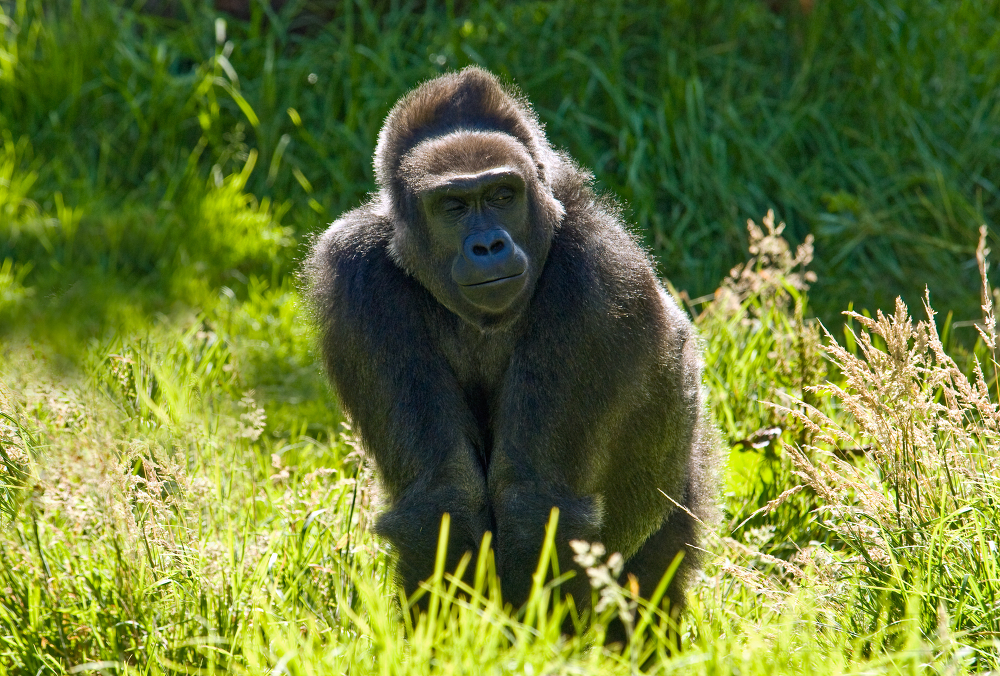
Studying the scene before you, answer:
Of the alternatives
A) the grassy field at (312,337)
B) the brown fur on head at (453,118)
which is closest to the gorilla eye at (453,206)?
the brown fur on head at (453,118)

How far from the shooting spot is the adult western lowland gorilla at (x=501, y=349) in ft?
11.1

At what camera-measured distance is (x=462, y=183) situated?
3.47 m

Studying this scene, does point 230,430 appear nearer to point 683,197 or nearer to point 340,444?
point 340,444

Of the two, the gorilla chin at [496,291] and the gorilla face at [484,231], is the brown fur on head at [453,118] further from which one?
the gorilla chin at [496,291]

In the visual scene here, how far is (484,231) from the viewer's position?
11.4 feet

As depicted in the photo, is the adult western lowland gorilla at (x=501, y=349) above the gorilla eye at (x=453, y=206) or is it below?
below

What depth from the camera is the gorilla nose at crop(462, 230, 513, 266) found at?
134 inches

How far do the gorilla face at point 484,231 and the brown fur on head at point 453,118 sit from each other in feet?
0.71

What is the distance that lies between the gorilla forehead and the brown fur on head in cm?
8

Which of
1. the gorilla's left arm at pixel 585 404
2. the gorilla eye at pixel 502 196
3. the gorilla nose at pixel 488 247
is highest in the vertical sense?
the gorilla eye at pixel 502 196

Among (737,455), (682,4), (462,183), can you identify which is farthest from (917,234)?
(462,183)

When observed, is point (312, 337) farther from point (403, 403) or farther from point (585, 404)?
point (585, 404)

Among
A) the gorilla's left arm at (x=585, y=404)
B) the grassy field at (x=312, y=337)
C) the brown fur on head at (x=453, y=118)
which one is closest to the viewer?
the grassy field at (x=312, y=337)

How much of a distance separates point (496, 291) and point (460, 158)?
0.48m
